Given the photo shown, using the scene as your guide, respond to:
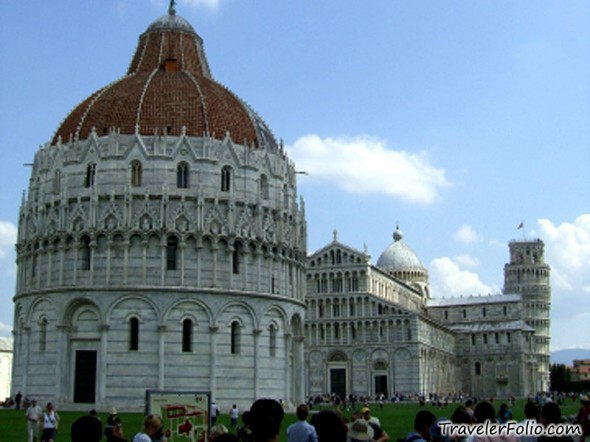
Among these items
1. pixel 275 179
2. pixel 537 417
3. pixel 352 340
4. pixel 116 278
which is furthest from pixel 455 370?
pixel 537 417

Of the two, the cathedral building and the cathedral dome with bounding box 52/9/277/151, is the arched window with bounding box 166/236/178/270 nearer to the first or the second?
the cathedral building

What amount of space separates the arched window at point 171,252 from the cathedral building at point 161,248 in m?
0.11

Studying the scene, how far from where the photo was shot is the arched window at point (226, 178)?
5069 centimetres

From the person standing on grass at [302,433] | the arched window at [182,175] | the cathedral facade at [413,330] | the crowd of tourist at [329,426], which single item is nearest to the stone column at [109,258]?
the arched window at [182,175]

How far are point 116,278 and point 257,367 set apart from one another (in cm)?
1009

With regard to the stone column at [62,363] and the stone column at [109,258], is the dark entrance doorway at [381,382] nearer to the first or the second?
the stone column at [62,363]

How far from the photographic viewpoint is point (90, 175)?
50062mm

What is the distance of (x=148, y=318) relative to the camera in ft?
154

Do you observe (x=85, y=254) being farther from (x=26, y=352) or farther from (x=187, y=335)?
(x=187, y=335)

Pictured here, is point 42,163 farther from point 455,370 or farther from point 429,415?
point 455,370

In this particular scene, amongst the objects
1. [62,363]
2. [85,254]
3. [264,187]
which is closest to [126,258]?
[85,254]

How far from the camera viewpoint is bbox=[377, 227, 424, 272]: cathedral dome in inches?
5027

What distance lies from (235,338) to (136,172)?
11849mm

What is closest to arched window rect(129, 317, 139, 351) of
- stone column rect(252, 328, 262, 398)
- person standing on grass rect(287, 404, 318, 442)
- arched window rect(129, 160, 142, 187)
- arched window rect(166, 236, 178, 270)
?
arched window rect(166, 236, 178, 270)
